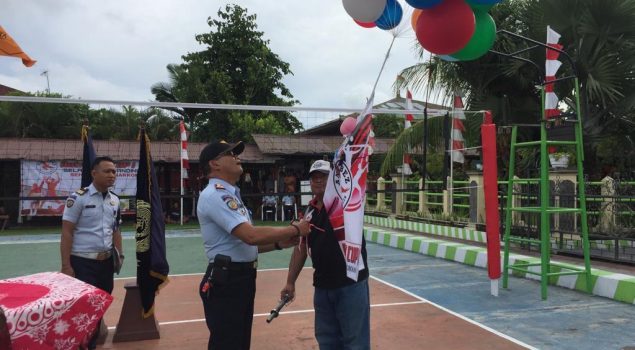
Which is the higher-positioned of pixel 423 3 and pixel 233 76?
pixel 233 76

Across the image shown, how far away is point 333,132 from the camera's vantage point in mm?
23594

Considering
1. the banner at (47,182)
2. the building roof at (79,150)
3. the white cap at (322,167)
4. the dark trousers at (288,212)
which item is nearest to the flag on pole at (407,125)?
the dark trousers at (288,212)

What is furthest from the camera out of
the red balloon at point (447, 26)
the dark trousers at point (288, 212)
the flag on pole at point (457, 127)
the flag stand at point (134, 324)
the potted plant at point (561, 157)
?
the dark trousers at point (288, 212)

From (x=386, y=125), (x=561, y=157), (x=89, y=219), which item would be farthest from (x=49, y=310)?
(x=386, y=125)

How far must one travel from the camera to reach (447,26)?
12.5 ft

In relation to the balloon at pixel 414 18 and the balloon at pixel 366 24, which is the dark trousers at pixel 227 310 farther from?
the balloon at pixel 414 18

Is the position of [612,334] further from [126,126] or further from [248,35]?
[126,126]

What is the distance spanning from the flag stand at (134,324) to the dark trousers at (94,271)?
460mm

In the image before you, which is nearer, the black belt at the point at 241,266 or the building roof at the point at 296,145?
the black belt at the point at 241,266

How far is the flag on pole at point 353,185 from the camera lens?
275cm

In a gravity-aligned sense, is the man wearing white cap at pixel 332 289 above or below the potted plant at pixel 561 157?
below

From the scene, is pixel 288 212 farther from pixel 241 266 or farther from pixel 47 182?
pixel 241 266

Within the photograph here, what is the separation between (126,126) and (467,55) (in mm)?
22299

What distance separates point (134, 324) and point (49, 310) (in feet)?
8.48
